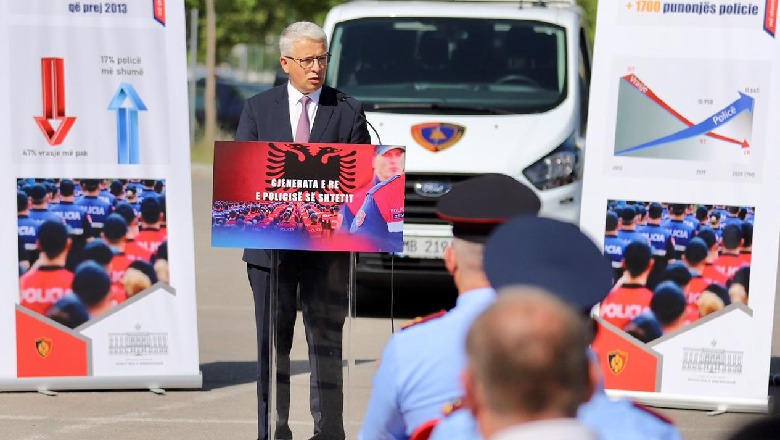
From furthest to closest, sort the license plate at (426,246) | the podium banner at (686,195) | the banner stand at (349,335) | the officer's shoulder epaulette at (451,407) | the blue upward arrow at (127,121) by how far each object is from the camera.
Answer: the license plate at (426,246) < the blue upward arrow at (127,121) < the podium banner at (686,195) < the banner stand at (349,335) < the officer's shoulder epaulette at (451,407)

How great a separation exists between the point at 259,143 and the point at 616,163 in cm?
253

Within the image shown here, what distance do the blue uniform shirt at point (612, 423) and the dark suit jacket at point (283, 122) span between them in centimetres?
360

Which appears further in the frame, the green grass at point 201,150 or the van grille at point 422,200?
the green grass at point 201,150

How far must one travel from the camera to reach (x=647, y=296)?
7.44m

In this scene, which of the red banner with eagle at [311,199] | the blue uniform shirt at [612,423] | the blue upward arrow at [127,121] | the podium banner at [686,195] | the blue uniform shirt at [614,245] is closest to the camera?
the blue uniform shirt at [612,423]

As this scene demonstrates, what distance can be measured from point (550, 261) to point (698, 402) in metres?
5.38

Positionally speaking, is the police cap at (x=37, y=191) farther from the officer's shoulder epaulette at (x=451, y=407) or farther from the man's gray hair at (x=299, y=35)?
the officer's shoulder epaulette at (x=451, y=407)

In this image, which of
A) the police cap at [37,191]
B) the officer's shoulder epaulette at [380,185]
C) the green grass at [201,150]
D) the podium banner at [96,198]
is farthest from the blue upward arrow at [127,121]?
the green grass at [201,150]

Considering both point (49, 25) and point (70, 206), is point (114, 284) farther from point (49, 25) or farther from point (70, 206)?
point (49, 25)

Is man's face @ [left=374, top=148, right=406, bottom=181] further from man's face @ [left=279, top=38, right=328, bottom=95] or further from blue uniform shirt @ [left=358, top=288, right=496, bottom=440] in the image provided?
blue uniform shirt @ [left=358, top=288, right=496, bottom=440]

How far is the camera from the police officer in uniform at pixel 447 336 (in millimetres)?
2766

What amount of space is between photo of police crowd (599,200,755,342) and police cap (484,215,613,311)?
5.08 metres

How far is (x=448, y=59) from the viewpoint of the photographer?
424 inches

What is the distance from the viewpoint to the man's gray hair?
19.5 ft
